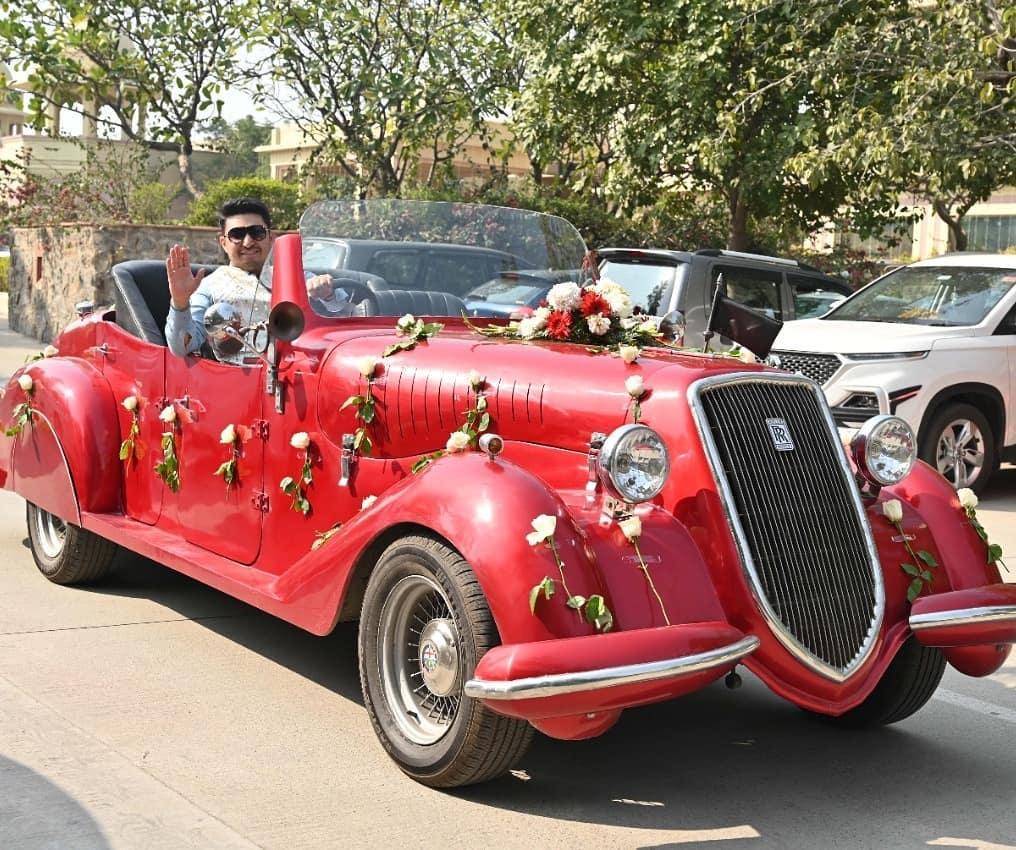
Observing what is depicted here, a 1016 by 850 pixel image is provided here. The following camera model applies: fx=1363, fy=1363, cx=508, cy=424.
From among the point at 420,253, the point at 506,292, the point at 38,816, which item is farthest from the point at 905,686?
the point at 38,816

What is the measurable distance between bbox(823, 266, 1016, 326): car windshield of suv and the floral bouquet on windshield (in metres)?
6.55

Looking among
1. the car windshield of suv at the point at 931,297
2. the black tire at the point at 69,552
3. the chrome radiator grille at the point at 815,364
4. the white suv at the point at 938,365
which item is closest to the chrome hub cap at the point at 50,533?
the black tire at the point at 69,552

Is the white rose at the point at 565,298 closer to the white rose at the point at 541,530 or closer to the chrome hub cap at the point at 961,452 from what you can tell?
the white rose at the point at 541,530

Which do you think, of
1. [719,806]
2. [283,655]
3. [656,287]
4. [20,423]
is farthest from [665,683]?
[656,287]

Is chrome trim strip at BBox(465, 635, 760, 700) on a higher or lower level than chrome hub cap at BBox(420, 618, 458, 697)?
higher

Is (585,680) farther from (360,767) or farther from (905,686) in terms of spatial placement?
(905,686)

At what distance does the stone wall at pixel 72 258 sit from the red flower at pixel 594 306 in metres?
12.9

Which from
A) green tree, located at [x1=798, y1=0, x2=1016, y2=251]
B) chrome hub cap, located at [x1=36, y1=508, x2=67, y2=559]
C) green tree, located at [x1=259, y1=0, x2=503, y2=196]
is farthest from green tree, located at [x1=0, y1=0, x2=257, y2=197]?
chrome hub cap, located at [x1=36, y1=508, x2=67, y2=559]

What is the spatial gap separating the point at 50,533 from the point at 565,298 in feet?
10.9

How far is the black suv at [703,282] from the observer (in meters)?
11.3

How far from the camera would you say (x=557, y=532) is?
3854 millimetres

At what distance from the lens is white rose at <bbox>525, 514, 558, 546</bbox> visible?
3807 millimetres

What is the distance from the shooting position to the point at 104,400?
21.0 feet

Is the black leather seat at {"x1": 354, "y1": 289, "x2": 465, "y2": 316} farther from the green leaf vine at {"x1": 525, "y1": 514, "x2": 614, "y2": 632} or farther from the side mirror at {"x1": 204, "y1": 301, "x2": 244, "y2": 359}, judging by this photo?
the green leaf vine at {"x1": 525, "y1": 514, "x2": 614, "y2": 632}
